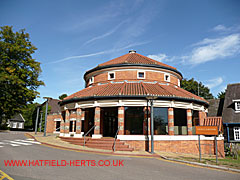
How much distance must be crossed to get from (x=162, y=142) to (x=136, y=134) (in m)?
2.25

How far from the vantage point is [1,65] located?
29.4 m

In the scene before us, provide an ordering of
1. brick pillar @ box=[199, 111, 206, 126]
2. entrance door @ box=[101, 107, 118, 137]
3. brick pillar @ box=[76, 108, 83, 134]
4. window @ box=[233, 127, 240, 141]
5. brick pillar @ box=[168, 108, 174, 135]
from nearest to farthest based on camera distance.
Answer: brick pillar @ box=[168, 108, 174, 135], brick pillar @ box=[76, 108, 83, 134], brick pillar @ box=[199, 111, 206, 126], entrance door @ box=[101, 107, 118, 137], window @ box=[233, 127, 240, 141]

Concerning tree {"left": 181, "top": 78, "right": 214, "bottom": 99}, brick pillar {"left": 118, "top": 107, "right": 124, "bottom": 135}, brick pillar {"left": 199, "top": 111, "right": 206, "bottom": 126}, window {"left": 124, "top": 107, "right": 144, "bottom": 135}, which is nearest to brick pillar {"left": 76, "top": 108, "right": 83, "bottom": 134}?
brick pillar {"left": 118, "top": 107, "right": 124, "bottom": 135}

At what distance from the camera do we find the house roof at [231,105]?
24231 millimetres

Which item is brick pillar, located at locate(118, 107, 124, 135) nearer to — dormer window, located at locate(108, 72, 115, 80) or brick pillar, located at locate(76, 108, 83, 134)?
brick pillar, located at locate(76, 108, 83, 134)

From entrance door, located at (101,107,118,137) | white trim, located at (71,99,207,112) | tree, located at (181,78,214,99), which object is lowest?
entrance door, located at (101,107,118,137)

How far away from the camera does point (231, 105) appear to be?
25984 millimetres

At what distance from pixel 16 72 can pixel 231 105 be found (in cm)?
3330

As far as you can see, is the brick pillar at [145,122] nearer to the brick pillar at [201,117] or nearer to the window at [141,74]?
the window at [141,74]

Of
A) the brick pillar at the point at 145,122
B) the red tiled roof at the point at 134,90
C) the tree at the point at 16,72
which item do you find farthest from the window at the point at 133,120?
the tree at the point at 16,72

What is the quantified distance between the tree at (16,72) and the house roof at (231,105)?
97.6 ft

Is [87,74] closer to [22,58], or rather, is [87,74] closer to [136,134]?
[136,134]

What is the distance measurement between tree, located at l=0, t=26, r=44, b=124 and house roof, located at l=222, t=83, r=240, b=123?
29750 millimetres

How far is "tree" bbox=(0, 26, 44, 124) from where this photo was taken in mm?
28547
